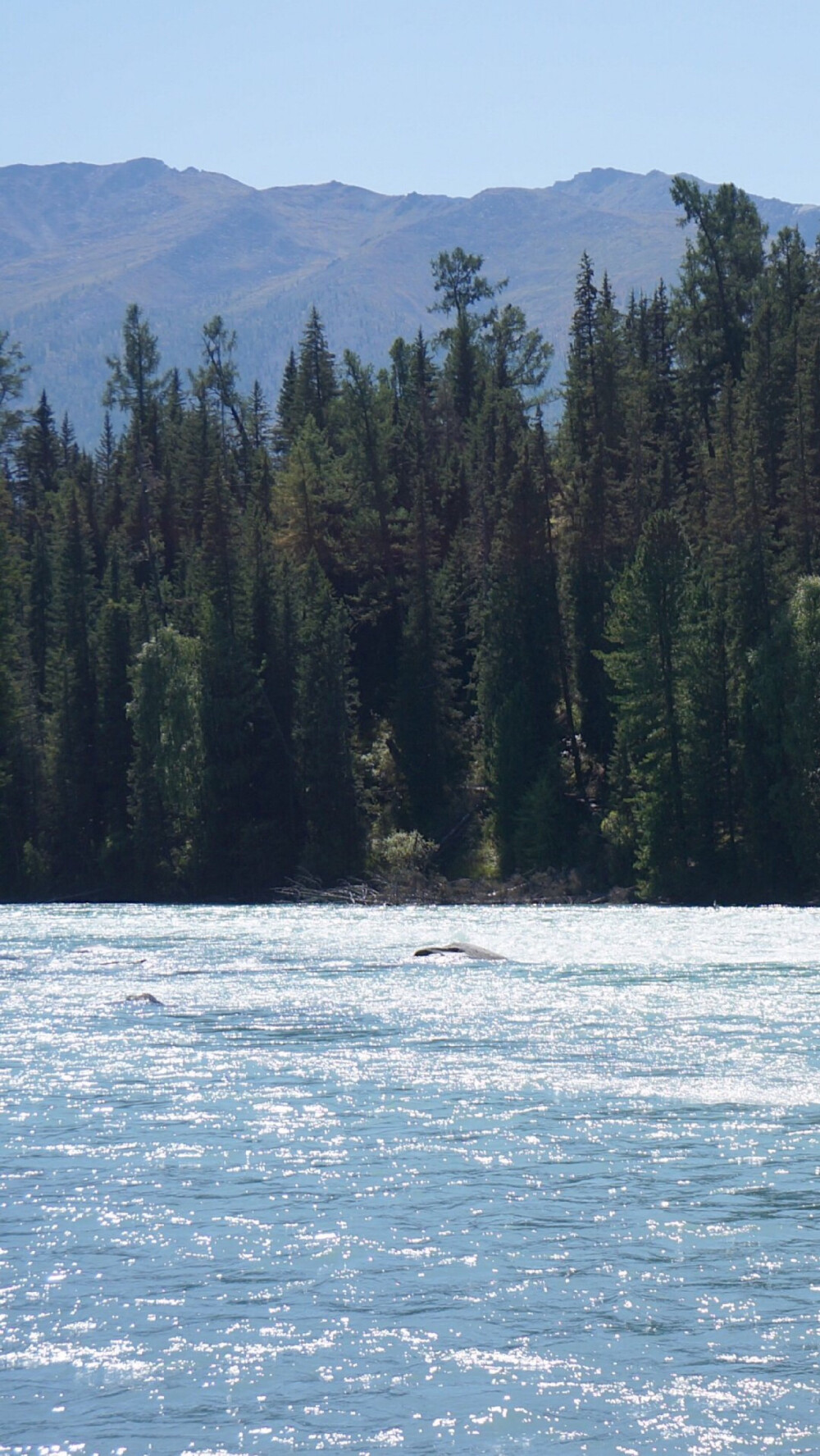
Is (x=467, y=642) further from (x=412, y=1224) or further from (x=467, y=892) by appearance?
(x=412, y=1224)

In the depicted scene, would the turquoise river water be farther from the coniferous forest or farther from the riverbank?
the coniferous forest

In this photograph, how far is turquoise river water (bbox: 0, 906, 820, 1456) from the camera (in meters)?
11.9

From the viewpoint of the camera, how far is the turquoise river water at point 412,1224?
38.9 feet

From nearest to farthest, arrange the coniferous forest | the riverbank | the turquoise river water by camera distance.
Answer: the turquoise river water, the riverbank, the coniferous forest

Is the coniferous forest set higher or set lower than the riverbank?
higher

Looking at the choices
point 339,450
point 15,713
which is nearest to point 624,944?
point 15,713

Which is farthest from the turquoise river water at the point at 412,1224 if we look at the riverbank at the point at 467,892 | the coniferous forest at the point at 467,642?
the coniferous forest at the point at 467,642

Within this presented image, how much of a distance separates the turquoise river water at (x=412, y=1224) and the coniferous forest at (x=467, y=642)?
3754cm

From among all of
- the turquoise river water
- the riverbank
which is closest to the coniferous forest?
the riverbank

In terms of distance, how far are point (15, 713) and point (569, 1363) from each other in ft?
275

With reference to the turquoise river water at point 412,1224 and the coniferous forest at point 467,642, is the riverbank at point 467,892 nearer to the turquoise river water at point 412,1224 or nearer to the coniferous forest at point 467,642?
the coniferous forest at point 467,642

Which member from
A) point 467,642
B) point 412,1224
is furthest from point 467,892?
point 412,1224

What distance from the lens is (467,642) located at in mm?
96500

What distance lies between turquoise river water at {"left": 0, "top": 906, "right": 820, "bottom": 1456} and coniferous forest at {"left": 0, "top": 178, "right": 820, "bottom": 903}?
123 feet
